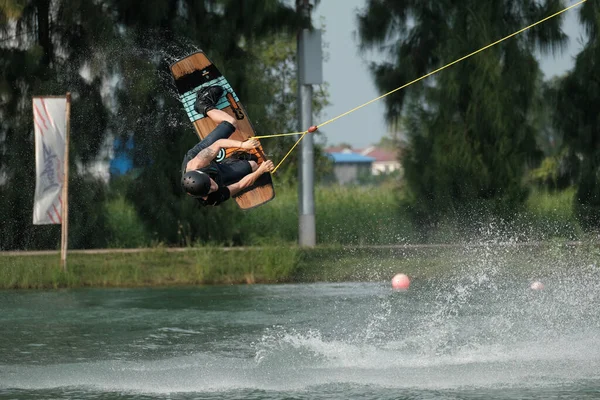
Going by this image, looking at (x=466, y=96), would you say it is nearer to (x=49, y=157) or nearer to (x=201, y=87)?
(x=49, y=157)

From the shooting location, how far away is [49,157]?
1355cm

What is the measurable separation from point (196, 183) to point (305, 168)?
6.78 meters

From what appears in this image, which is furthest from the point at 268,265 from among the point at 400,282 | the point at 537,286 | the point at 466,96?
the point at 466,96

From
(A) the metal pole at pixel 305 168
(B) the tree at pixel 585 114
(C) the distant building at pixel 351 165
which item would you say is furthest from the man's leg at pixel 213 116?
(C) the distant building at pixel 351 165

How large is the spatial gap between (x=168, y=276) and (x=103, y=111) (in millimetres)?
2843

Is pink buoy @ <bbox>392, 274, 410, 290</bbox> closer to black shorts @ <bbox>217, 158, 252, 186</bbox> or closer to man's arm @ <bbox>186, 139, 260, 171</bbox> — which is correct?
black shorts @ <bbox>217, 158, 252, 186</bbox>

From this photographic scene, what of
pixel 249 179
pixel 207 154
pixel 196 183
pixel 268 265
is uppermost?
pixel 207 154

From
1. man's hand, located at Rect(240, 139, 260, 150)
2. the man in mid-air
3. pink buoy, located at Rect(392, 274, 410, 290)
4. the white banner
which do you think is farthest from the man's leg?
pink buoy, located at Rect(392, 274, 410, 290)

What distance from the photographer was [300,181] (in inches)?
605

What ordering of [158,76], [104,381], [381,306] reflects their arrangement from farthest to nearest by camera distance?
[158,76]
[381,306]
[104,381]

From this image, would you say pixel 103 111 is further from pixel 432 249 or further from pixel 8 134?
pixel 432 249

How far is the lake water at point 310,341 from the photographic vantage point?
8000mm

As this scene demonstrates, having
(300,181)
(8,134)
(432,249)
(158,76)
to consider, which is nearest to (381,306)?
(432,249)

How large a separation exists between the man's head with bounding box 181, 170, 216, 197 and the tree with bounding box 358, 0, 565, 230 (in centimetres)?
792
